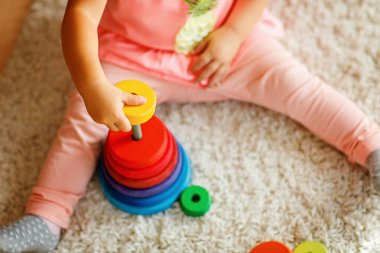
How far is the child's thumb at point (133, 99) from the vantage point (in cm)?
73

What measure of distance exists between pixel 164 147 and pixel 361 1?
52cm

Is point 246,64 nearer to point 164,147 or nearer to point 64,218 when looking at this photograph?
point 164,147

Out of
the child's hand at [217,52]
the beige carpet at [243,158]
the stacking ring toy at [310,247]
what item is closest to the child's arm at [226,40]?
the child's hand at [217,52]

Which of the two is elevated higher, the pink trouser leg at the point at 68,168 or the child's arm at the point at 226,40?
the child's arm at the point at 226,40

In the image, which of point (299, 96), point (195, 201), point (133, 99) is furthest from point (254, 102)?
point (133, 99)

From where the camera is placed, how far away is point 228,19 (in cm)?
97

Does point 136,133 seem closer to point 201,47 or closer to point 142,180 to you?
point 142,180

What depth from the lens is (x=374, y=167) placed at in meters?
0.88

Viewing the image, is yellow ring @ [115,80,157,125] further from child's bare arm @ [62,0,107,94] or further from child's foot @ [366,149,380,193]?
child's foot @ [366,149,380,193]

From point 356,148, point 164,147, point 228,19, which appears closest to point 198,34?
point 228,19

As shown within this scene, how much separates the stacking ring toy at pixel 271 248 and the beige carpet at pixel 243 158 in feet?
0.22

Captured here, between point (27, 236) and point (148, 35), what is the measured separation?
14.5 inches

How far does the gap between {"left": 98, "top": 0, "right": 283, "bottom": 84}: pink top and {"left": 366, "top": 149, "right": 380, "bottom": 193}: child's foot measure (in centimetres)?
28

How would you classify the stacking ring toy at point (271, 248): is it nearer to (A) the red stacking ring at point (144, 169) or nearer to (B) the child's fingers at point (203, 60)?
(A) the red stacking ring at point (144, 169)
